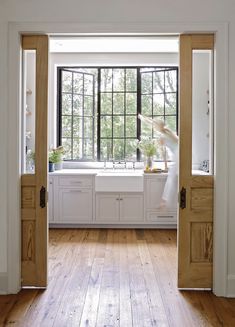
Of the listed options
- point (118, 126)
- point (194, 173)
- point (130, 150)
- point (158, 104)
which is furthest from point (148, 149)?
point (194, 173)

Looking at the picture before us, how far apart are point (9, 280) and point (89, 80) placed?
4045mm

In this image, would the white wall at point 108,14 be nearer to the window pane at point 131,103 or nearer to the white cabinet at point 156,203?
the white cabinet at point 156,203

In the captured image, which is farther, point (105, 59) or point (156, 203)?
point (105, 59)

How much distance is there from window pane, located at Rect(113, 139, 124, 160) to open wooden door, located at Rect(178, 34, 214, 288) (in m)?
3.14

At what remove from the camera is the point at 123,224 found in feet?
18.0

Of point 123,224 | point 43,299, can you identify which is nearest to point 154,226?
point 123,224

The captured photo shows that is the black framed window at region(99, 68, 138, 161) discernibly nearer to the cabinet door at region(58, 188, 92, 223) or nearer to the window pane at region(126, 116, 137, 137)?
the window pane at region(126, 116, 137, 137)

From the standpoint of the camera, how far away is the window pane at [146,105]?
619cm

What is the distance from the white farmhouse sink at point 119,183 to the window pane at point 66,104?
1463mm

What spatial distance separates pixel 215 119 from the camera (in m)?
3.02

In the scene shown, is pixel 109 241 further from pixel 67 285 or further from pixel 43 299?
pixel 43 299

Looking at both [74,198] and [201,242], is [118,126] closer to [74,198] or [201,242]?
[74,198]

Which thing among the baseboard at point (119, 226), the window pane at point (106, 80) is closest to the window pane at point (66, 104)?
the window pane at point (106, 80)

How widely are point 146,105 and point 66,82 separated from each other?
4.76 ft
